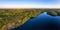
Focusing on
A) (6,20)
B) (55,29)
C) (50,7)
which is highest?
(50,7)

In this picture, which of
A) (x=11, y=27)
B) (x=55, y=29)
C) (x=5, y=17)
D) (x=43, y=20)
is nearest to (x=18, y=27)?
(x=11, y=27)

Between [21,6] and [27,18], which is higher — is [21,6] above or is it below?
above

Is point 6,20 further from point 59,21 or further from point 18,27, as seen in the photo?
point 59,21

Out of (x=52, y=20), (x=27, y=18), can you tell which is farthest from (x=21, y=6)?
(x=52, y=20)

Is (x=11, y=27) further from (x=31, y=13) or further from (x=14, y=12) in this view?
(x=31, y=13)

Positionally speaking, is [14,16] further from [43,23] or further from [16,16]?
[43,23]

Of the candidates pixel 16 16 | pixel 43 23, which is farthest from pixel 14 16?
pixel 43 23
